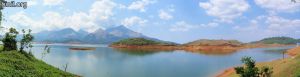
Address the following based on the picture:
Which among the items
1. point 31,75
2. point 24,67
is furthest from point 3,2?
point 31,75

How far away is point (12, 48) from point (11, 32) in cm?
300

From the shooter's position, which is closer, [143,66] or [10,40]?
[10,40]

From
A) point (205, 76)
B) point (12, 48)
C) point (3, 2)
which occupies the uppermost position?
point (3, 2)

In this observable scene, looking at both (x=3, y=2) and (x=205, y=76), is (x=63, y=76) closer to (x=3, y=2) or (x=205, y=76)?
(x=3, y=2)

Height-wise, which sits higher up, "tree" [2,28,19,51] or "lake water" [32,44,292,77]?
"tree" [2,28,19,51]

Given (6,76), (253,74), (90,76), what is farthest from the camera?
(90,76)

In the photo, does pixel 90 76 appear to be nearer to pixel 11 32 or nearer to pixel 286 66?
pixel 11 32

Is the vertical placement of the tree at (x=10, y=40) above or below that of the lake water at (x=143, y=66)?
above

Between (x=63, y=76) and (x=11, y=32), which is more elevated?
(x=11, y=32)

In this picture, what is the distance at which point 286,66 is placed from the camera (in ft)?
159

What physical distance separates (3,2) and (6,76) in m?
15.9

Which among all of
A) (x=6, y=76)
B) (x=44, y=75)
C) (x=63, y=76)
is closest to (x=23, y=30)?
(x=63, y=76)

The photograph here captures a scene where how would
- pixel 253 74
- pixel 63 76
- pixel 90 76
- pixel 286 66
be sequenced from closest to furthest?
pixel 253 74
pixel 286 66
pixel 63 76
pixel 90 76

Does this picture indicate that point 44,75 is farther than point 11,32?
No
